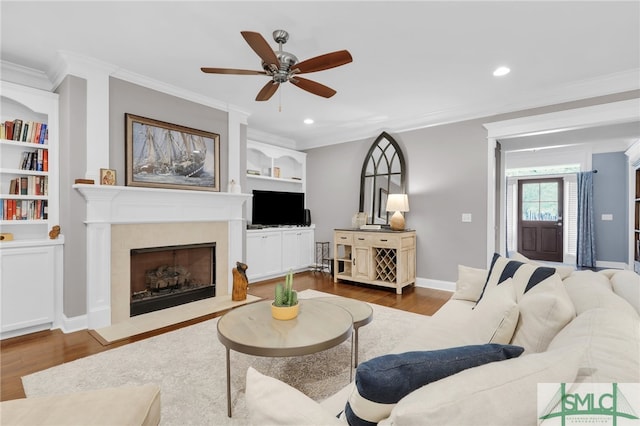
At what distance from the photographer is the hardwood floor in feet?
7.30

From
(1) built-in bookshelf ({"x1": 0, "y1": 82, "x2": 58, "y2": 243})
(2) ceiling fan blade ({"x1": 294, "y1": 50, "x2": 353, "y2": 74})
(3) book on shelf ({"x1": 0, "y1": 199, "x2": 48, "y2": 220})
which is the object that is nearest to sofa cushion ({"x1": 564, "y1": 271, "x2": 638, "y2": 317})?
(2) ceiling fan blade ({"x1": 294, "y1": 50, "x2": 353, "y2": 74})

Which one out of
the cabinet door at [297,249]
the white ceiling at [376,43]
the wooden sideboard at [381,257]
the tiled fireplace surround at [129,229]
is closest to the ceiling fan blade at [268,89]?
the white ceiling at [376,43]

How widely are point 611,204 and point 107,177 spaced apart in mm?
8735

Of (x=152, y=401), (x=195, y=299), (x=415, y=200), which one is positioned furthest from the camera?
(x=415, y=200)

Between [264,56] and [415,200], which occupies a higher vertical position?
[264,56]

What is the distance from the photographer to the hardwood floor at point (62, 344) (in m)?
2.23

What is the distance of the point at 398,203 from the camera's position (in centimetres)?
468

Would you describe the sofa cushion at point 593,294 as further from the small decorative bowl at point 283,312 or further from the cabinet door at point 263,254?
the cabinet door at point 263,254

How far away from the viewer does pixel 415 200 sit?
191 inches

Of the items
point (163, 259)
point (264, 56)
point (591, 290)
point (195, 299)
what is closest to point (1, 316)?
point (163, 259)

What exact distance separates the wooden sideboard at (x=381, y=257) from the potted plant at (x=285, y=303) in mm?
2618

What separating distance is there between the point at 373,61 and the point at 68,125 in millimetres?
2974

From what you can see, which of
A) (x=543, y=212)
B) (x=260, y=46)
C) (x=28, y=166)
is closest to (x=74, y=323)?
(x=28, y=166)

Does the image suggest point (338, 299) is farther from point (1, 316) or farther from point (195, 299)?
point (1, 316)
